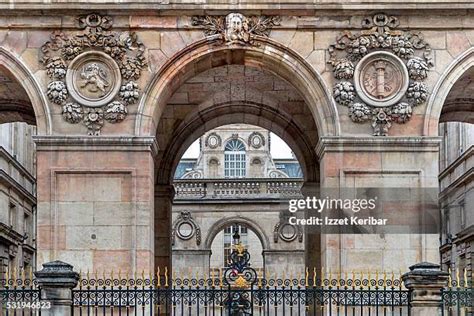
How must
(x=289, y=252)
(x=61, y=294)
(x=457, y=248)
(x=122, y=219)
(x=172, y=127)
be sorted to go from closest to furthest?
(x=61, y=294), (x=122, y=219), (x=172, y=127), (x=457, y=248), (x=289, y=252)

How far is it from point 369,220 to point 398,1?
166 inches

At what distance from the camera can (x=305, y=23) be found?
929 inches

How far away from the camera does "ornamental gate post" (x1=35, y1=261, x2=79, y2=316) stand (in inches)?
750

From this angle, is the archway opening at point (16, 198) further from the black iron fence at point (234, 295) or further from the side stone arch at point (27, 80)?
the black iron fence at point (234, 295)

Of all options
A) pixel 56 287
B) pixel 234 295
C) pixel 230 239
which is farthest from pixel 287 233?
pixel 56 287

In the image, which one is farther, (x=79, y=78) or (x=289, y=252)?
(x=289, y=252)

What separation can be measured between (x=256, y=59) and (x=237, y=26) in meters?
0.83

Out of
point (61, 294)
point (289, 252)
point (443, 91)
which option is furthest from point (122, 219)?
point (289, 252)

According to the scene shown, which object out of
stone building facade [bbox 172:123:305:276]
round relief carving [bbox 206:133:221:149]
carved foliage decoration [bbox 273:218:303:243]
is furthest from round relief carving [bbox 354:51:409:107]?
round relief carving [bbox 206:133:221:149]

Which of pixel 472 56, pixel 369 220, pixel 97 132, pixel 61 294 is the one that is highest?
pixel 472 56

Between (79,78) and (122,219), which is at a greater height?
(79,78)

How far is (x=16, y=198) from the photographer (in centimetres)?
4222

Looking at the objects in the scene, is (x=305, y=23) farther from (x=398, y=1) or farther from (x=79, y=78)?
(x=79, y=78)

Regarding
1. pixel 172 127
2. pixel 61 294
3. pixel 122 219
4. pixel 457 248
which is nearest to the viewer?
pixel 61 294
